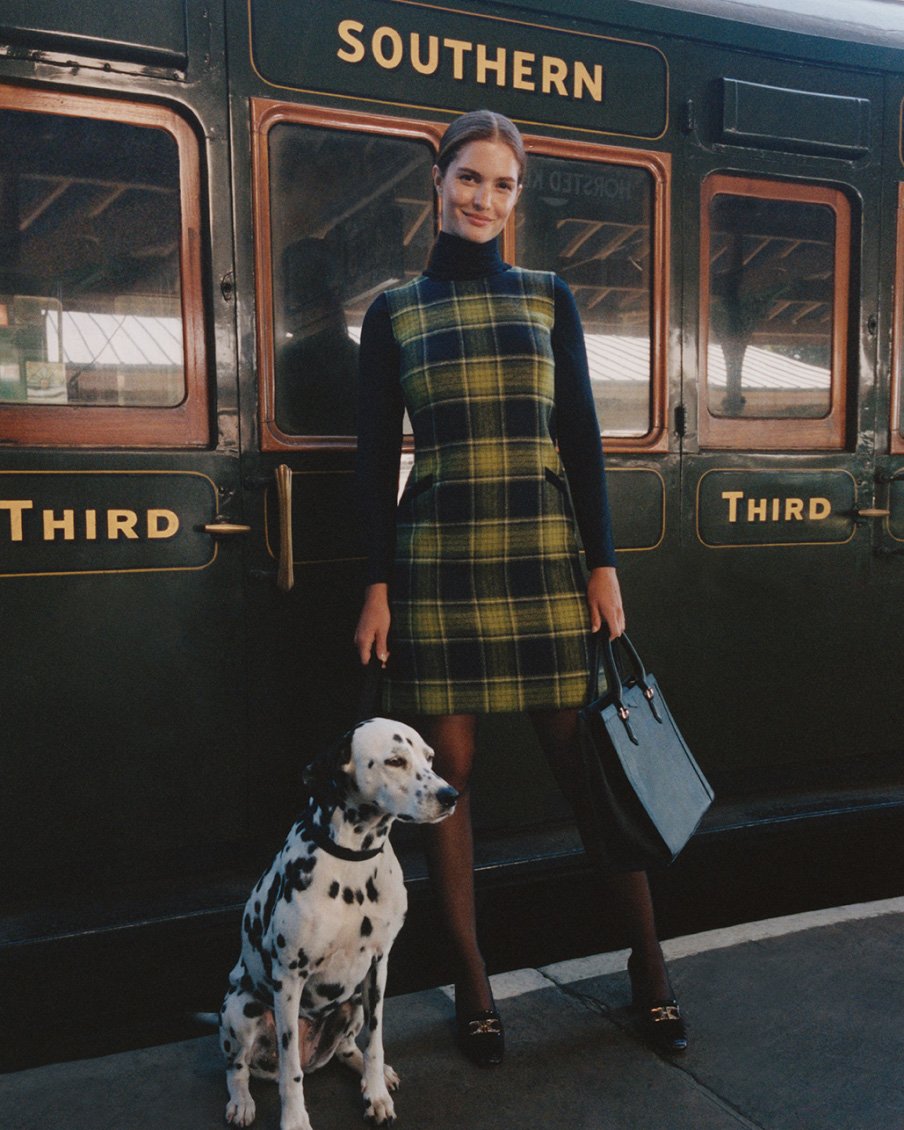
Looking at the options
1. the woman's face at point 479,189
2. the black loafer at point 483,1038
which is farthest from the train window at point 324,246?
the black loafer at point 483,1038

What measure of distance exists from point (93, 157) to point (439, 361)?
981 mm

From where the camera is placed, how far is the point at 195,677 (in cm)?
270

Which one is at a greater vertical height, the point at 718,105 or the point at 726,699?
the point at 718,105

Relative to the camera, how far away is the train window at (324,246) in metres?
2.72

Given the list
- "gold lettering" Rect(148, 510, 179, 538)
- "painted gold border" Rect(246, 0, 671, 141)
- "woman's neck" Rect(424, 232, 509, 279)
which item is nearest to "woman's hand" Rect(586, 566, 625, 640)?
"woman's neck" Rect(424, 232, 509, 279)

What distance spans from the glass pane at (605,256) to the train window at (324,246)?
35 centimetres

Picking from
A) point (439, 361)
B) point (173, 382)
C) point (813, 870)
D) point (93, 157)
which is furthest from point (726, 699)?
point (93, 157)

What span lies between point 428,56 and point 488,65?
18 cm

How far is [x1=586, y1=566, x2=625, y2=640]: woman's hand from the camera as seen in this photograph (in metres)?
2.32

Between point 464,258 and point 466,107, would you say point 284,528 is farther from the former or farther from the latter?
point 466,107

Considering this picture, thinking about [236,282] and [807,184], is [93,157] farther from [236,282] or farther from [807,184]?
[807,184]

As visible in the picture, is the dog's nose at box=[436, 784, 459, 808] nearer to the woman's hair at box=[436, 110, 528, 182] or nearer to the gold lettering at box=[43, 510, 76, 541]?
the gold lettering at box=[43, 510, 76, 541]

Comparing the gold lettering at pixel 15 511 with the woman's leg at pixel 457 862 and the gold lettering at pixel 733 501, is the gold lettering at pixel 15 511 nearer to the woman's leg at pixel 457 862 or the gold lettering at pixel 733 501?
the woman's leg at pixel 457 862

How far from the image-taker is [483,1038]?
7.41 ft
